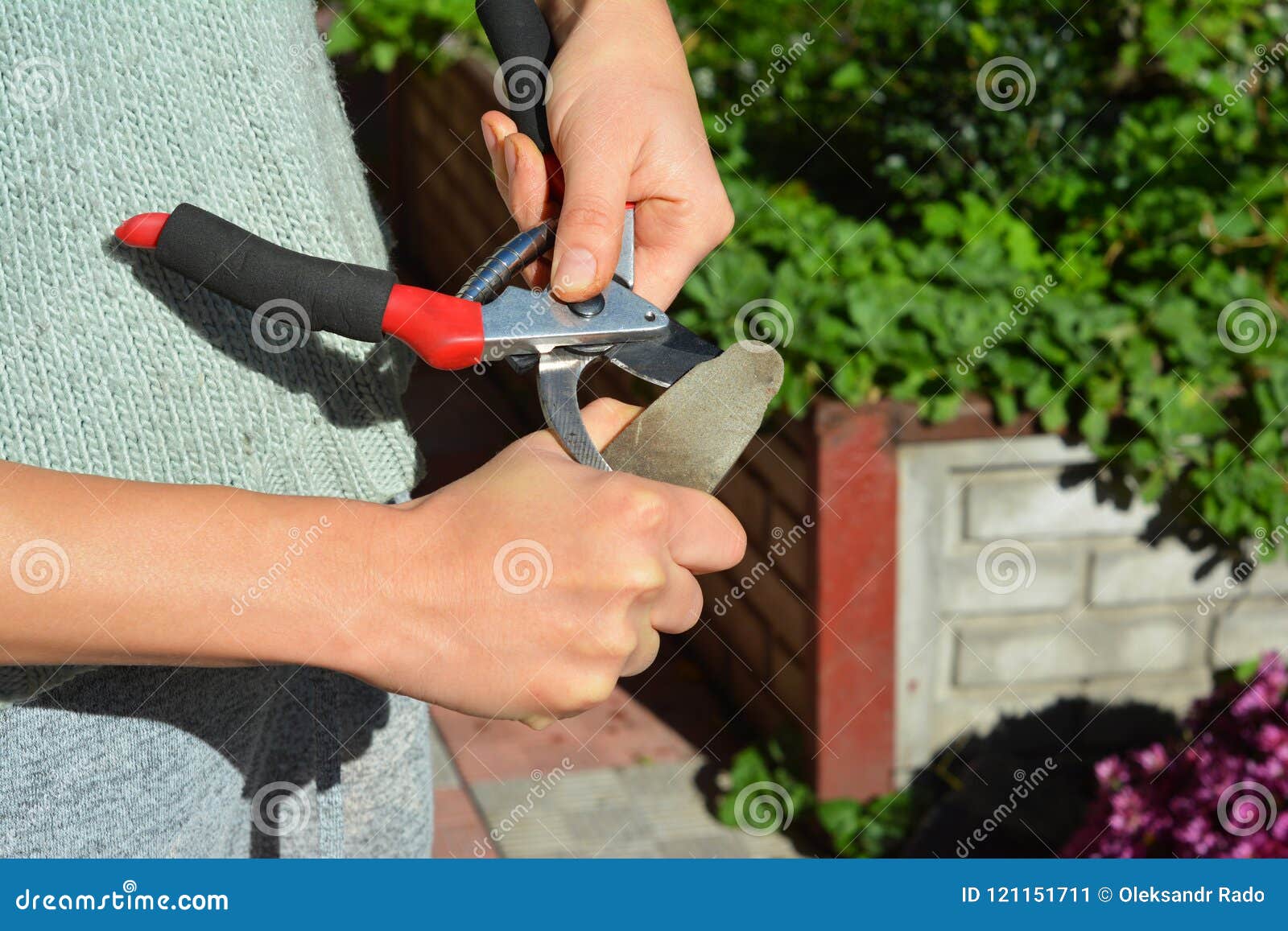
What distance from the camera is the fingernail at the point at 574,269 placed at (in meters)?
1.32

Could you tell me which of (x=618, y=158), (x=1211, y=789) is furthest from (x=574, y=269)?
(x=1211, y=789)

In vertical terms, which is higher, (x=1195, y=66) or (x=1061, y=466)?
(x=1195, y=66)

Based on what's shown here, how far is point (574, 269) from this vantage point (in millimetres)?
1321

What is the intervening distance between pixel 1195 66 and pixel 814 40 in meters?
1.29

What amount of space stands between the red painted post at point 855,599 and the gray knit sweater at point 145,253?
1.75 m

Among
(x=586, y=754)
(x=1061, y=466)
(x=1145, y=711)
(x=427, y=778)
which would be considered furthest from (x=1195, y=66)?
(x=427, y=778)

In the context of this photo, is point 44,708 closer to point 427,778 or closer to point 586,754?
point 427,778

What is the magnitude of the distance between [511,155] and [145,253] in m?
0.48

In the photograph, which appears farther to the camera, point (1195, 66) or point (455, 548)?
point (1195, 66)

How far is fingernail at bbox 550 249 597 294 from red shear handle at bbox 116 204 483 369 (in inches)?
3.8

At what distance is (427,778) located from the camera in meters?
1.76

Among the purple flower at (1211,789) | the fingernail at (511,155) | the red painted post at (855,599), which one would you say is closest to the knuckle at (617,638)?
the fingernail at (511,155)

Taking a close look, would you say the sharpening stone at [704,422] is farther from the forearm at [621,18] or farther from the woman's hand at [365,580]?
the forearm at [621,18]

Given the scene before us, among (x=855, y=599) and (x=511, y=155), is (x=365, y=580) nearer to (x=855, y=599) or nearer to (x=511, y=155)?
(x=511, y=155)
